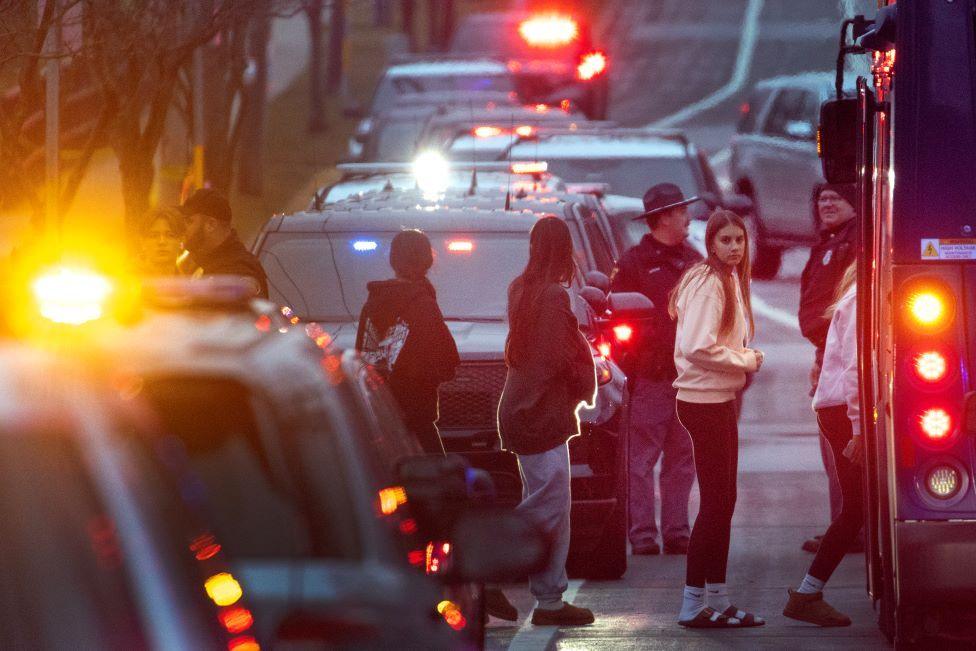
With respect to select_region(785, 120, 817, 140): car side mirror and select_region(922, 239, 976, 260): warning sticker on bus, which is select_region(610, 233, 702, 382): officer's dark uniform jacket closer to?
select_region(922, 239, 976, 260): warning sticker on bus

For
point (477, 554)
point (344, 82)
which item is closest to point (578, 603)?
point (477, 554)

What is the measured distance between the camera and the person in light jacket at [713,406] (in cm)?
890

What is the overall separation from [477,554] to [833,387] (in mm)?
5365

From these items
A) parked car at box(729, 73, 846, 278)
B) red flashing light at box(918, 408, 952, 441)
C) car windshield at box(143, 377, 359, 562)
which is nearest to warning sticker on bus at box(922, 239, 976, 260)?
red flashing light at box(918, 408, 952, 441)

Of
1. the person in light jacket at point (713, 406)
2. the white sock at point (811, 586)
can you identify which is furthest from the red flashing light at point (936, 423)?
the white sock at point (811, 586)

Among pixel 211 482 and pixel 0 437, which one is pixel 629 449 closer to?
pixel 211 482

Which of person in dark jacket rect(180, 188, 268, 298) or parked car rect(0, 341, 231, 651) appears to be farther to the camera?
person in dark jacket rect(180, 188, 268, 298)

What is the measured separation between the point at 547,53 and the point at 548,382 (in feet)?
91.3

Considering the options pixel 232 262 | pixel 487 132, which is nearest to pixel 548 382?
pixel 232 262

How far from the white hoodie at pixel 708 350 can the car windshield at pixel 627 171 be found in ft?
32.5

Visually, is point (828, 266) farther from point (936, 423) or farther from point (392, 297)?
point (936, 423)

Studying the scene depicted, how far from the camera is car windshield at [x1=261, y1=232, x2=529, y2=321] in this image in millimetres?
10883

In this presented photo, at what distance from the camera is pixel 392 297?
9.30 meters

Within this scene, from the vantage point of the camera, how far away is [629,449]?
11.2 metres
